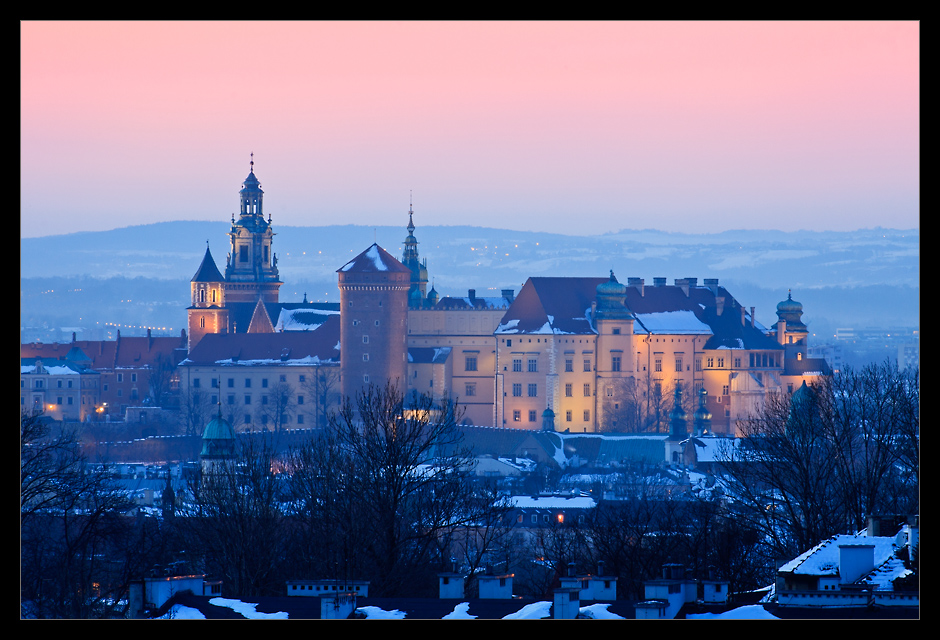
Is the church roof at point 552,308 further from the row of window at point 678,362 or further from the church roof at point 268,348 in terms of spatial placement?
the church roof at point 268,348

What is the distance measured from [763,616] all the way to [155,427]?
102 m

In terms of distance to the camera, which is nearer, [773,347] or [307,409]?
[773,347]

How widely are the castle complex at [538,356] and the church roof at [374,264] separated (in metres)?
0.09

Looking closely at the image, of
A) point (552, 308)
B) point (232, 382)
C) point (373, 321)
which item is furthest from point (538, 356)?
point (232, 382)

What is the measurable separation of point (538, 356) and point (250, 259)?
35.4 m

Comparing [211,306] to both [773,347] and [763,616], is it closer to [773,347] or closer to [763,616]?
[773,347]

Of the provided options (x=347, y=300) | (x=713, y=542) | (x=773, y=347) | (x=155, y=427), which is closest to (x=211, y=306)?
(x=155, y=427)

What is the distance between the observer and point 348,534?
2405cm

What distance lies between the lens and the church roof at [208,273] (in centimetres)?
13038

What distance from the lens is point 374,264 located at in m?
105

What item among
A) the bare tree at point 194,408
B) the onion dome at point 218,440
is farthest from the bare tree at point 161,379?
the onion dome at point 218,440

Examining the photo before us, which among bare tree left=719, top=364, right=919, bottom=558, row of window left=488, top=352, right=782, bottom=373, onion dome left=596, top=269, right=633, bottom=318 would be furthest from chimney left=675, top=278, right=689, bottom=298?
bare tree left=719, top=364, right=919, bottom=558
